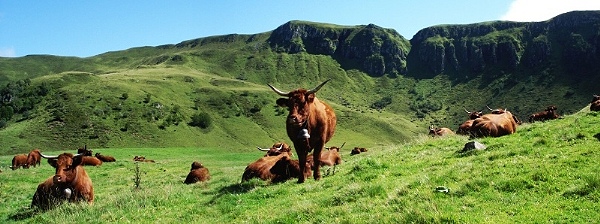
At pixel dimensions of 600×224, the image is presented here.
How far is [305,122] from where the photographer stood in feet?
43.1

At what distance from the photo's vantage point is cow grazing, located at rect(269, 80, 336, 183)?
41.5 feet

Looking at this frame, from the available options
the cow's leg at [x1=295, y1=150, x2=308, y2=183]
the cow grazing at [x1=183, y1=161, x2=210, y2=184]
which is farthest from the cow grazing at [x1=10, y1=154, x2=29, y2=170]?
the cow's leg at [x1=295, y1=150, x2=308, y2=183]

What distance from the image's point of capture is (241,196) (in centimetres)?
1223

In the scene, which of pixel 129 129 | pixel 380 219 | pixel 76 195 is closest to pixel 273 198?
pixel 380 219

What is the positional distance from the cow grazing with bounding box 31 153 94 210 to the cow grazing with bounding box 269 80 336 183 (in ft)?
24.2

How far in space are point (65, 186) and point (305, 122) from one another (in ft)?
27.6

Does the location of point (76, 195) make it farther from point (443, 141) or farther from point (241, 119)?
point (241, 119)

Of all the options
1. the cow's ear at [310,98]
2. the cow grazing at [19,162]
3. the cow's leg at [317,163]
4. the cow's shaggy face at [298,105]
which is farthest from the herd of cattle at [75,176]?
the cow grazing at [19,162]

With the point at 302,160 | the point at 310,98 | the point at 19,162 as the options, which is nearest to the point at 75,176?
the point at 302,160

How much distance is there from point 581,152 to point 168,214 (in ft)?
33.2

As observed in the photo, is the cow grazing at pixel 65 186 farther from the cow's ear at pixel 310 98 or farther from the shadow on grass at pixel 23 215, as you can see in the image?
the cow's ear at pixel 310 98

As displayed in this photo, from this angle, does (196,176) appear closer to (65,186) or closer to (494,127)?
(65,186)

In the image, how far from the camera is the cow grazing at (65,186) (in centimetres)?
1437

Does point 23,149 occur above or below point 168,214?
below
